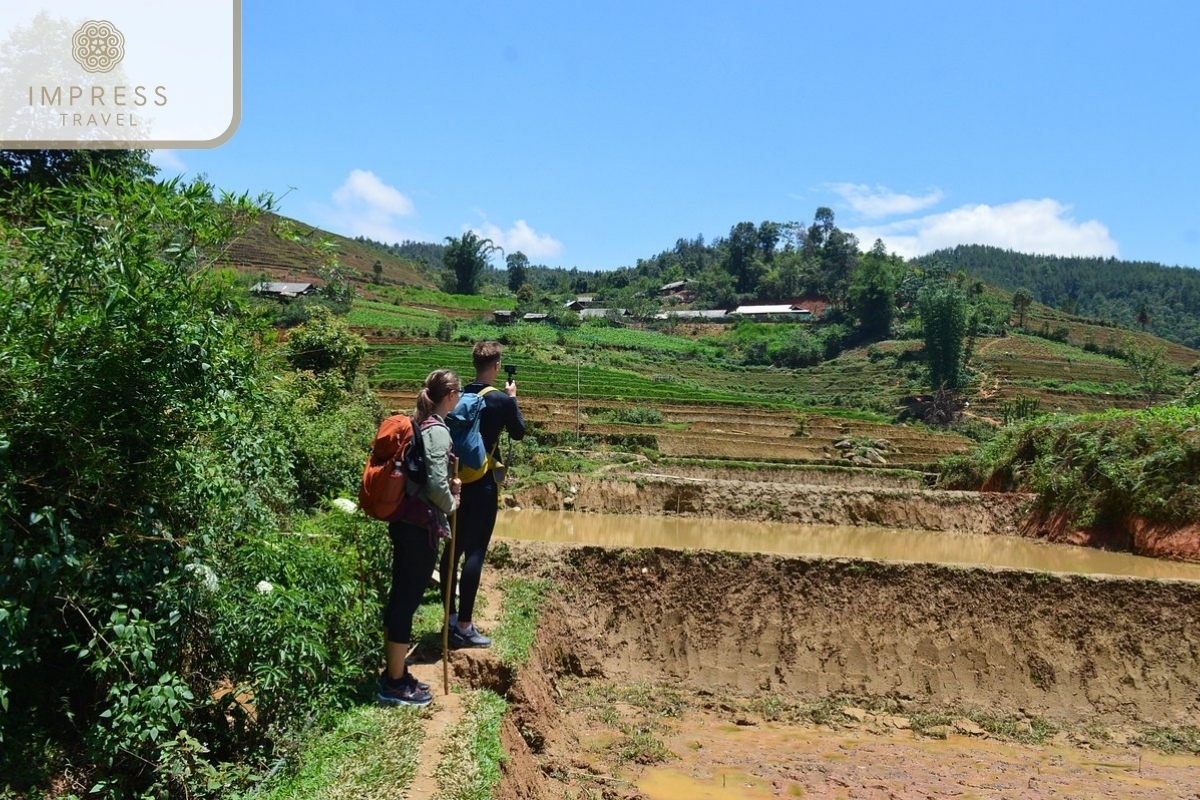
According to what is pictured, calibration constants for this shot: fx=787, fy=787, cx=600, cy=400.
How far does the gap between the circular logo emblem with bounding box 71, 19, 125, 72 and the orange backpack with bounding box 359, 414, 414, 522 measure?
3242 millimetres

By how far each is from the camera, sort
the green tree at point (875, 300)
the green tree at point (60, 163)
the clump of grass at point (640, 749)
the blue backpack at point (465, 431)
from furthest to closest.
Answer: the green tree at point (875, 300) < the green tree at point (60, 163) < the clump of grass at point (640, 749) < the blue backpack at point (465, 431)

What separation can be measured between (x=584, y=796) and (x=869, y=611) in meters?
4.99

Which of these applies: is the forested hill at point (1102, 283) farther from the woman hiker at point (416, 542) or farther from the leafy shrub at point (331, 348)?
the woman hiker at point (416, 542)

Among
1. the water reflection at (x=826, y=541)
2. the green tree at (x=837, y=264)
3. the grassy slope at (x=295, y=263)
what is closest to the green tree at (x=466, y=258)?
the grassy slope at (x=295, y=263)

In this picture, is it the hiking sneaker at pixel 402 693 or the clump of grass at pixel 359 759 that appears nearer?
the clump of grass at pixel 359 759

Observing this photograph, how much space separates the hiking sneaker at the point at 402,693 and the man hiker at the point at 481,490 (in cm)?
87

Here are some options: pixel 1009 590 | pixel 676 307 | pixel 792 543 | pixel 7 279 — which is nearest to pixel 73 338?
pixel 7 279

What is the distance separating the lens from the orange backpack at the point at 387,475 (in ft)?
14.8

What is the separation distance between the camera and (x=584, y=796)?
5.59 metres

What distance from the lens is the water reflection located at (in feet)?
42.4

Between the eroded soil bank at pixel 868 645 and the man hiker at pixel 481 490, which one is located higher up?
the man hiker at pixel 481 490

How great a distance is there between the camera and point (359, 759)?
393 centimetres

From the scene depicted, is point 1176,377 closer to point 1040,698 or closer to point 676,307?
point 676,307

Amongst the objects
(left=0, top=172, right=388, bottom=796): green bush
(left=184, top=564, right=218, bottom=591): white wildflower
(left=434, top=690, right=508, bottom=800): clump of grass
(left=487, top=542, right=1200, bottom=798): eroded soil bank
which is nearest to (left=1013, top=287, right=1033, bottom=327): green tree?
(left=487, top=542, right=1200, bottom=798): eroded soil bank
